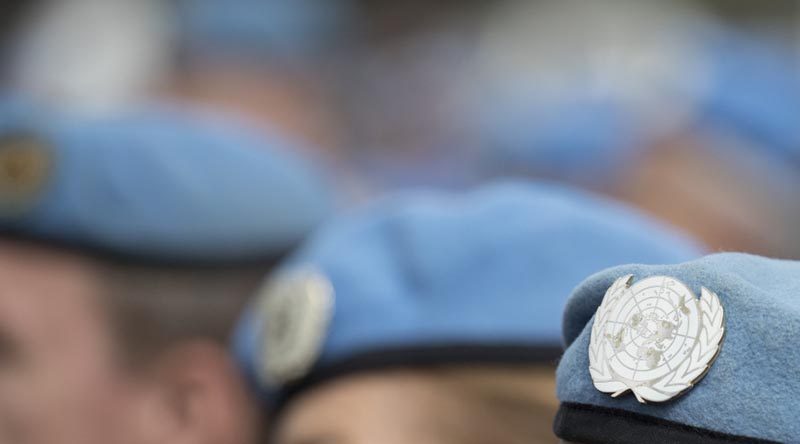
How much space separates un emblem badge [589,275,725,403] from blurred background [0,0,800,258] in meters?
1.74

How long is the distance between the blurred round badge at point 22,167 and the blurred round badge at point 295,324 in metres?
0.49

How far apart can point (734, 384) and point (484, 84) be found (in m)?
5.06

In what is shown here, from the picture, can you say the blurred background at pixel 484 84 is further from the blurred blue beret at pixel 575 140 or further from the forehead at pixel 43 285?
the forehead at pixel 43 285

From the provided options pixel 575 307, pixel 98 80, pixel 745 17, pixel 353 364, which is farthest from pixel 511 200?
pixel 745 17

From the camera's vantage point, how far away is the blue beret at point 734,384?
0.88m

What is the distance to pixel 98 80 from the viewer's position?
207 inches

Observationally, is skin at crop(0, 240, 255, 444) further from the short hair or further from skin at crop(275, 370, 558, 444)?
skin at crop(275, 370, 558, 444)

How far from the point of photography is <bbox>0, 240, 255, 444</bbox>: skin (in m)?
1.79

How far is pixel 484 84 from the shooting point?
19.3 ft

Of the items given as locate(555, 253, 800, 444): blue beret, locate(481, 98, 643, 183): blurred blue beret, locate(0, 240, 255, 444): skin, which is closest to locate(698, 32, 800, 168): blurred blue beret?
locate(481, 98, 643, 183): blurred blue beret

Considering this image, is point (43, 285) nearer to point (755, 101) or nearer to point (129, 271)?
point (129, 271)

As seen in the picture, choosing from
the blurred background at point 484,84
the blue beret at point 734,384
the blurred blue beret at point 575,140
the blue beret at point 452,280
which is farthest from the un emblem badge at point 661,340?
the blurred blue beret at point 575,140

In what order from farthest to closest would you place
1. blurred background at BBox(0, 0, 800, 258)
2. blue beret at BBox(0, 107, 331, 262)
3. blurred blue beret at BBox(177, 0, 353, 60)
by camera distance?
blurred blue beret at BBox(177, 0, 353, 60) → blurred background at BBox(0, 0, 800, 258) → blue beret at BBox(0, 107, 331, 262)

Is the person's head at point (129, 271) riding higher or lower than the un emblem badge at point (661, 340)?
lower
